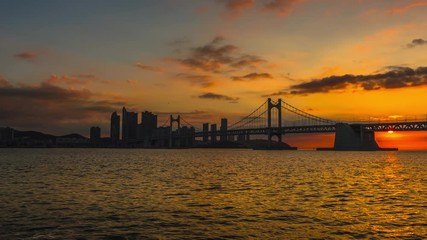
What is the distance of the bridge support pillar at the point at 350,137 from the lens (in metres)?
159

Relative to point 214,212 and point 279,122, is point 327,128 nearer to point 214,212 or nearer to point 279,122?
point 279,122

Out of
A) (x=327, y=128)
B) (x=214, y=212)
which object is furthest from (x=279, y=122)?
(x=214, y=212)

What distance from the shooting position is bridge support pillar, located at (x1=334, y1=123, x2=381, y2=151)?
6255 inches

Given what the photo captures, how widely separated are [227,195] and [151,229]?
11180 millimetres

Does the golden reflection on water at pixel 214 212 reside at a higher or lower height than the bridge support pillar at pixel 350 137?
lower

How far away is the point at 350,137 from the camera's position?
161 meters

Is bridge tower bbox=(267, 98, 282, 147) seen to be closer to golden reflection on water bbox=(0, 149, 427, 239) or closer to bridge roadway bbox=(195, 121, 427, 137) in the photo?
bridge roadway bbox=(195, 121, 427, 137)

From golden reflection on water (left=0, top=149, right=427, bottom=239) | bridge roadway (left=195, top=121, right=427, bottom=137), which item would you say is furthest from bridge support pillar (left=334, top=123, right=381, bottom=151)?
golden reflection on water (left=0, top=149, right=427, bottom=239)

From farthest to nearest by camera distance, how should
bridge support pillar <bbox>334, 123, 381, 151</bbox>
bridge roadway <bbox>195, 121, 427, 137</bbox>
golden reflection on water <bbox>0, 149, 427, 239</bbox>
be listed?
bridge support pillar <bbox>334, 123, 381, 151</bbox> < bridge roadway <bbox>195, 121, 427, 137</bbox> < golden reflection on water <bbox>0, 149, 427, 239</bbox>

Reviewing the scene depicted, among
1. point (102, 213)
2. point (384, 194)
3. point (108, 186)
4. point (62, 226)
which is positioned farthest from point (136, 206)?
point (384, 194)

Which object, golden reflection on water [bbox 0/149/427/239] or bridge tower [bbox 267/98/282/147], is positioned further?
bridge tower [bbox 267/98/282/147]

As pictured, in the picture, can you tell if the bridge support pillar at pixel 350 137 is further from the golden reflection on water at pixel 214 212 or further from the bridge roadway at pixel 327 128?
the golden reflection on water at pixel 214 212

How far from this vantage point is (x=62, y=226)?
1672 centimetres

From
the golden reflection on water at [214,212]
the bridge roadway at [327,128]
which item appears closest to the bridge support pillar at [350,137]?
the bridge roadway at [327,128]
